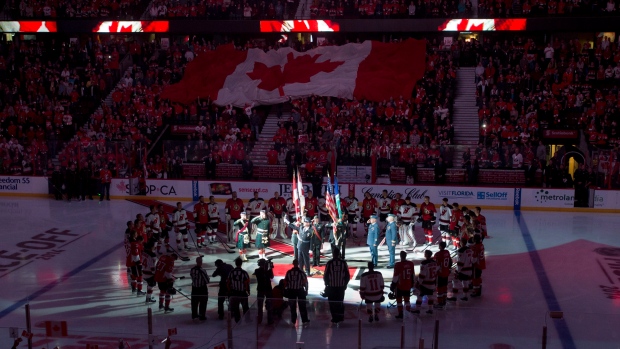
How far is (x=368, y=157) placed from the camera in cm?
2772

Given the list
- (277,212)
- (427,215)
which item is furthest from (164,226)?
Result: (427,215)

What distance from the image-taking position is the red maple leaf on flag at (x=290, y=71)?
30.6 metres

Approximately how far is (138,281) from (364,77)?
1659 cm

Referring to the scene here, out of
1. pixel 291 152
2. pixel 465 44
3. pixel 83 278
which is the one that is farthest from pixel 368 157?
pixel 83 278

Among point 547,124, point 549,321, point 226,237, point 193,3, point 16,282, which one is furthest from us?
point 193,3

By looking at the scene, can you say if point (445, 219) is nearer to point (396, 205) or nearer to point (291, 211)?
point (396, 205)

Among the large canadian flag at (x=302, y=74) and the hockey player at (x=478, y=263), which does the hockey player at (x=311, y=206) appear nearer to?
the hockey player at (x=478, y=263)

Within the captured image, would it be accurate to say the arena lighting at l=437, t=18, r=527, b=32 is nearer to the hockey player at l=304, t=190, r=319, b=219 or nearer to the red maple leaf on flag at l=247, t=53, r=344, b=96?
the red maple leaf on flag at l=247, t=53, r=344, b=96

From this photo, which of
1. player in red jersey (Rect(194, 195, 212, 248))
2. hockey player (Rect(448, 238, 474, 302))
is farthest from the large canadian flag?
hockey player (Rect(448, 238, 474, 302))

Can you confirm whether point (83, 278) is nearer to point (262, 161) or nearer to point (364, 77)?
point (262, 161)

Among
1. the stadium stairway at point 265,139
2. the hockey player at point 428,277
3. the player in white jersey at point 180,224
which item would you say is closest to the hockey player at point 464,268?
the hockey player at point 428,277

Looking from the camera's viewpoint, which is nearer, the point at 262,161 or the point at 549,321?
the point at 549,321

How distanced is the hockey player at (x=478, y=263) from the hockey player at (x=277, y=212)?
23.8 feet

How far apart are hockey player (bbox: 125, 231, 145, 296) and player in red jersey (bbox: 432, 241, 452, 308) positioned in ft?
20.9
